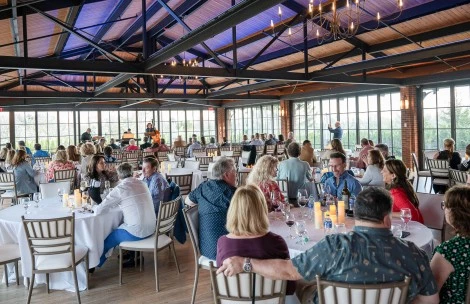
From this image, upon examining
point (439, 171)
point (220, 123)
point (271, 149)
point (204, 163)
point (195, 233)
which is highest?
point (220, 123)

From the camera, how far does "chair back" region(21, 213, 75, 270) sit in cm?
386

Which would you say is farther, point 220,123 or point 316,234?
point 220,123

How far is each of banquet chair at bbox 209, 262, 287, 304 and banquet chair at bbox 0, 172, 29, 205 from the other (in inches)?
272

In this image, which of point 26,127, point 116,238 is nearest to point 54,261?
point 116,238

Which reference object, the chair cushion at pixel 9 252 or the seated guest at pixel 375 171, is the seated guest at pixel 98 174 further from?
the seated guest at pixel 375 171

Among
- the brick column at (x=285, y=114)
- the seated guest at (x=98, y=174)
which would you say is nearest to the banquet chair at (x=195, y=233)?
the seated guest at (x=98, y=174)

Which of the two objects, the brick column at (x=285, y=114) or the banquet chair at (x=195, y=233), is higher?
the brick column at (x=285, y=114)

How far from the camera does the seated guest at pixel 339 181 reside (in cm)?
467

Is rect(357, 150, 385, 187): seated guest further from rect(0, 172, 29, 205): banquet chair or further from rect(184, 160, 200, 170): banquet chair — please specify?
rect(0, 172, 29, 205): banquet chair

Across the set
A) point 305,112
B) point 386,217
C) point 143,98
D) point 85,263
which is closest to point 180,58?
point 143,98

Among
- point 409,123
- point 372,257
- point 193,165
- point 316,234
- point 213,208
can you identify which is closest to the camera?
point 372,257

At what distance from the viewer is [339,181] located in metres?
4.73

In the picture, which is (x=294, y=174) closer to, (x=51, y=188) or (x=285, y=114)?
(x=51, y=188)

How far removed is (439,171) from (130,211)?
6.83 metres
